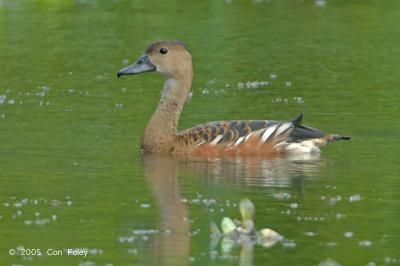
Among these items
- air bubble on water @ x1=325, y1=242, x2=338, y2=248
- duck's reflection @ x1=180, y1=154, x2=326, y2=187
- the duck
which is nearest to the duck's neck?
the duck

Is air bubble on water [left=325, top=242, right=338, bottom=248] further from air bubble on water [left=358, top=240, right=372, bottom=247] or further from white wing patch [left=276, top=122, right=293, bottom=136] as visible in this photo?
white wing patch [left=276, top=122, right=293, bottom=136]

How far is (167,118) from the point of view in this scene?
15.3m

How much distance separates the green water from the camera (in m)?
10.5

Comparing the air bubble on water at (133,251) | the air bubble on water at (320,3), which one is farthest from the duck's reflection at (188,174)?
the air bubble on water at (320,3)

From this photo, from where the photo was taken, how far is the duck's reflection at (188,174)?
10.2m

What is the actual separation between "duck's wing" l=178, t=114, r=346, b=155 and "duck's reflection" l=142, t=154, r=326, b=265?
190 mm

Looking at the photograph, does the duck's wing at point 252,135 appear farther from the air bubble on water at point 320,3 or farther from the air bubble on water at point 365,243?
the air bubble on water at point 320,3

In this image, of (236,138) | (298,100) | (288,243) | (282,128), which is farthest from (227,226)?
(298,100)

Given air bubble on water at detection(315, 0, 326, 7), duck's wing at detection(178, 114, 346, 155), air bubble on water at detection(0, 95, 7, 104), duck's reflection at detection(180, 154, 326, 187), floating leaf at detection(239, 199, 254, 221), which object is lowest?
duck's reflection at detection(180, 154, 326, 187)

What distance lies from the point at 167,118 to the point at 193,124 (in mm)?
987

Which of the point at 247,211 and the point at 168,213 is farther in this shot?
the point at 168,213

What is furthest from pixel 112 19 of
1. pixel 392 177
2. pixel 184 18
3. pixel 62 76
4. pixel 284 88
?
pixel 392 177

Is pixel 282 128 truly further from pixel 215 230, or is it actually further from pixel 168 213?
pixel 215 230

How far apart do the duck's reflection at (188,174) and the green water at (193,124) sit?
0.07 feet
